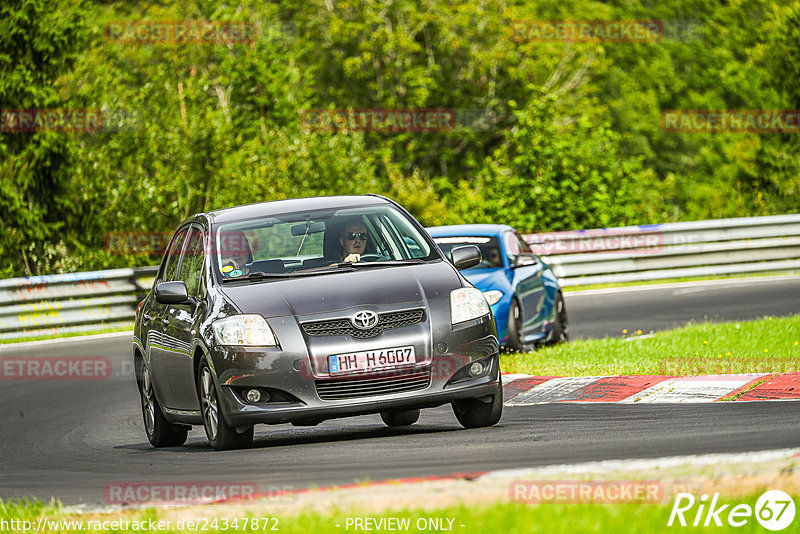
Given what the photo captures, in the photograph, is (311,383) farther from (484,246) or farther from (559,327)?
(559,327)

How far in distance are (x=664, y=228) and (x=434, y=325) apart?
18082 mm

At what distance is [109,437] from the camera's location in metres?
11.5

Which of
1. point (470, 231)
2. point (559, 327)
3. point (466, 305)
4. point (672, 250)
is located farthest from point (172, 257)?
point (672, 250)

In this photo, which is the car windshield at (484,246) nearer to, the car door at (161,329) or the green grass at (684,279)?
the car door at (161,329)

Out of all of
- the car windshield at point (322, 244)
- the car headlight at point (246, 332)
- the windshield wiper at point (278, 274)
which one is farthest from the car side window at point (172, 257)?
the car headlight at point (246, 332)

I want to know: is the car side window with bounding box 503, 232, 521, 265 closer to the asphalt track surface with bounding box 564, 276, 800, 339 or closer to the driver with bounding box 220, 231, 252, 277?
the asphalt track surface with bounding box 564, 276, 800, 339

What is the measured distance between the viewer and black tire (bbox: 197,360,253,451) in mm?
9086

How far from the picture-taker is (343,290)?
8969mm

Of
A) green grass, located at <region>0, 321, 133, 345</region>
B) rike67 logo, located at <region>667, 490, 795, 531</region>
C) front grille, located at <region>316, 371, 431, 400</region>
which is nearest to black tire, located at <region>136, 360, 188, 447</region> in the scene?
front grille, located at <region>316, 371, 431, 400</region>

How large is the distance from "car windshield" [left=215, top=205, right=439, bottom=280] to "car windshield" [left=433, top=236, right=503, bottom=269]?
5682 mm

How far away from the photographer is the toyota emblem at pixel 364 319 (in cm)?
870

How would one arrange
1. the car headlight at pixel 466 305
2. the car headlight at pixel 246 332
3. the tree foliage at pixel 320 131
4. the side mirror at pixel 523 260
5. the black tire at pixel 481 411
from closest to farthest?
the car headlight at pixel 246 332 < the car headlight at pixel 466 305 < the black tire at pixel 481 411 < the side mirror at pixel 523 260 < the tree foliage at pixel 320 131

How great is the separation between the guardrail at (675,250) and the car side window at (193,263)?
610 inches

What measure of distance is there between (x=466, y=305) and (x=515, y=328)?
6295 millimetres
